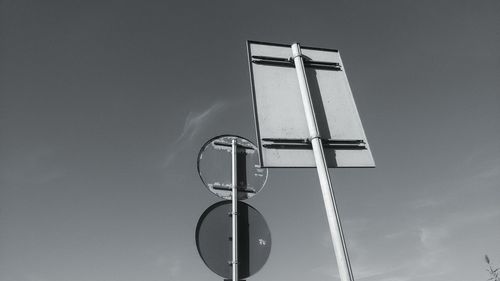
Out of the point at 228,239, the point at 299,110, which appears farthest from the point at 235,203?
the point at 299,110

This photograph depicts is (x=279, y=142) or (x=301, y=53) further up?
(x=301, y=53)

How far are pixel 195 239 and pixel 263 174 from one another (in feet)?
3.66

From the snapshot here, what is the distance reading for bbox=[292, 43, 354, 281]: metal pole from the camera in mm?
1919

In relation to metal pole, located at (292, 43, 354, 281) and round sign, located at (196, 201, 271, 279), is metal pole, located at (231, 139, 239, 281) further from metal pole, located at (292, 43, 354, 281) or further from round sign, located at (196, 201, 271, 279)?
metal pole, located at (292, 43, 354, 281)

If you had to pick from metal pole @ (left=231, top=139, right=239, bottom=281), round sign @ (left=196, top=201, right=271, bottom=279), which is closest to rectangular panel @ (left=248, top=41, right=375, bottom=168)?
metal pole @ (left=231, top=139, right=239, bottom=281)

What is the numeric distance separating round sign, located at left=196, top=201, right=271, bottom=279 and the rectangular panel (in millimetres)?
1416

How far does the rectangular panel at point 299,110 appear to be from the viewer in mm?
2404

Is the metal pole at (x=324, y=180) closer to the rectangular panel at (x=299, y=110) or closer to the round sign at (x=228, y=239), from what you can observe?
the rectangular panel at (x=299, y=110)

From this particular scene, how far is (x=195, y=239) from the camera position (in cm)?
331

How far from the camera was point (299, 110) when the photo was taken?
2.58 meters

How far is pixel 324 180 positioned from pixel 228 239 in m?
1.64

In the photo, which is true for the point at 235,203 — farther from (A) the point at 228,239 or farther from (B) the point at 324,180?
(B) the point at 324,180

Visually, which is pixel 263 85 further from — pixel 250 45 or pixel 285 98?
pixel 250 45

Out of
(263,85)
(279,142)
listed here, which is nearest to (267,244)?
(279,142)
